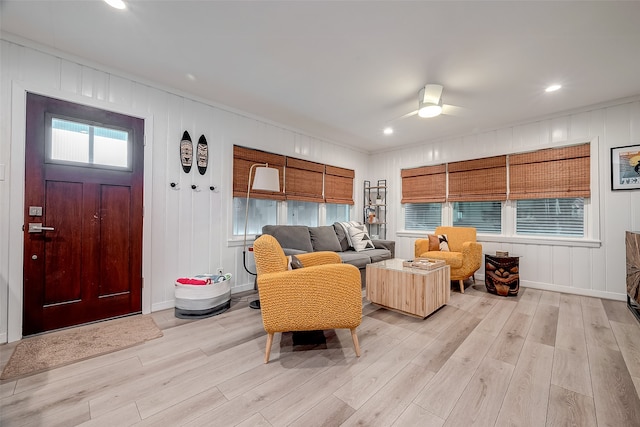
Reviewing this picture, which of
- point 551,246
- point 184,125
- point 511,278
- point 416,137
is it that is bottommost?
point 511,278

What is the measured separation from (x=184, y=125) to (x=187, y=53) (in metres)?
0.95

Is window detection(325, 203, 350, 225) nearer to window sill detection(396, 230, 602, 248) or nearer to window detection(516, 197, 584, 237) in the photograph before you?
window sill detection(396, 230, 602, 248)

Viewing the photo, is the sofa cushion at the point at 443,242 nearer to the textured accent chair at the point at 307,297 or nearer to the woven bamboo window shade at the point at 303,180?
the woven bamboo window shade at the point at 303,180

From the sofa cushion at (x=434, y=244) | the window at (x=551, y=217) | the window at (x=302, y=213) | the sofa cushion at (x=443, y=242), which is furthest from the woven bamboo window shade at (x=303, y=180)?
the window at (x=551, y=217)

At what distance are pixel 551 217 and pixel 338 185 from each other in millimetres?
3336

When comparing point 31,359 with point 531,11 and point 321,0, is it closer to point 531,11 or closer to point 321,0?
point 321,0

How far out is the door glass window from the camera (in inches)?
93.4

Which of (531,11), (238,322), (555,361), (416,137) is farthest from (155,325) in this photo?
(416,137)

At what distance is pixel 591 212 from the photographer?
346cm

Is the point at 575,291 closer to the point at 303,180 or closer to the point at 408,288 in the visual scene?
the point at 408,288

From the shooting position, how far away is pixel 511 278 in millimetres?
3385

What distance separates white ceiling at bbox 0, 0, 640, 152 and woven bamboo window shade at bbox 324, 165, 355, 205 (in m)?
1.66

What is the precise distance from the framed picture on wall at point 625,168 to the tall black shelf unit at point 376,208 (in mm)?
3179

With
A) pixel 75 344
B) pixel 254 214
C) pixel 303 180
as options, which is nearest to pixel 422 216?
pixel 303 180
